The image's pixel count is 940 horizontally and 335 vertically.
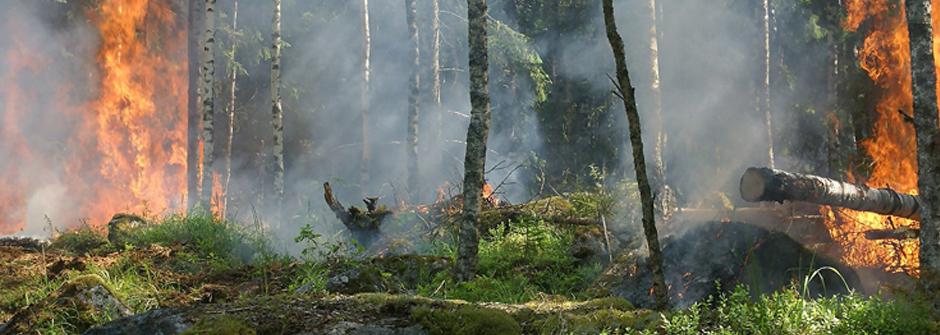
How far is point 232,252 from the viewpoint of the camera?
12.5m

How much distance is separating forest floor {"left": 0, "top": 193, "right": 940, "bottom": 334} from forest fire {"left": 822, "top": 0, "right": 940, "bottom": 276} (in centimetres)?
161

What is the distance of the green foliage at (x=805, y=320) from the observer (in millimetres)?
5102

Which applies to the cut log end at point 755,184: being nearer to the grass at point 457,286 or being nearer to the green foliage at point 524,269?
the grass at point 457,286

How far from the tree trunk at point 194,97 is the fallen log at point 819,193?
45.2ft

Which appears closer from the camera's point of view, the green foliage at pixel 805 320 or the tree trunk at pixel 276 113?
the green foliage at pixel 805 320


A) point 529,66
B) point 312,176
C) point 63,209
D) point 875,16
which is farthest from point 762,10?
point 63,209

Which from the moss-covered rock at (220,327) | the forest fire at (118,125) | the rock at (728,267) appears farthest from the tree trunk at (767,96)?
the moss-covered rock at (220,327)

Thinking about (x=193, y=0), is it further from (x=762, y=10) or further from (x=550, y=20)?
(x=762, y=10)

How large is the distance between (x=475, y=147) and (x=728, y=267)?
129 inches

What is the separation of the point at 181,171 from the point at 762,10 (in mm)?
17180

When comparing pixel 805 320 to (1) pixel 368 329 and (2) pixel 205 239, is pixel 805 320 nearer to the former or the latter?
(1) pixel 368 329

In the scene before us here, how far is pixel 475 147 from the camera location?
9766 millimetres

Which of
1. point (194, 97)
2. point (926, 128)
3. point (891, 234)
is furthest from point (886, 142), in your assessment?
point (194, 97)

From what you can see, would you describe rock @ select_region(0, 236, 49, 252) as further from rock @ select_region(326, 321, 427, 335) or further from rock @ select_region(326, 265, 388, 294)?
rock @ select_region(326, 321, 427, 335)
